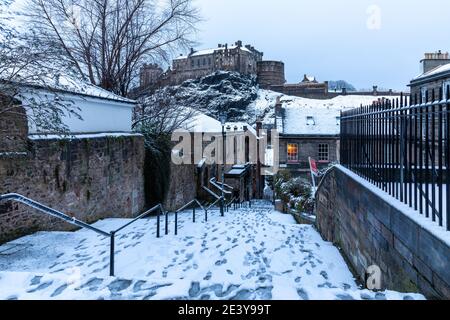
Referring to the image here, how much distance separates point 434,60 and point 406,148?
855 inches

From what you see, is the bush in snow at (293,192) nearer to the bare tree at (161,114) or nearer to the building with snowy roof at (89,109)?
the bare tree at (161,114)

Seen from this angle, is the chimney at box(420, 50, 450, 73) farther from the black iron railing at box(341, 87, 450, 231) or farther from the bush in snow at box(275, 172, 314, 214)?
the black iron railing at box(341, 87, 450, 231)

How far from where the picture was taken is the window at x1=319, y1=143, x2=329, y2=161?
28.2m

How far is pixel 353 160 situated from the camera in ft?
24.0

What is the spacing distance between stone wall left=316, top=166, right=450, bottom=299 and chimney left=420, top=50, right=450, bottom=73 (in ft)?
61.6

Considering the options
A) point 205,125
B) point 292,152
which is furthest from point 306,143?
point 205,125

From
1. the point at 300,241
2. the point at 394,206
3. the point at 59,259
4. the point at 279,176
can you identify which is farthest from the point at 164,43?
the point at 394,206

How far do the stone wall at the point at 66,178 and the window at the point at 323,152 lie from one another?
17557mm

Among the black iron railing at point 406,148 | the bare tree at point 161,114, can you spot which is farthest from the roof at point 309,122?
the black iron railing at point 406,148

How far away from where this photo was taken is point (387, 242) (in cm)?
447

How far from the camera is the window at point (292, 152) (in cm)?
2842

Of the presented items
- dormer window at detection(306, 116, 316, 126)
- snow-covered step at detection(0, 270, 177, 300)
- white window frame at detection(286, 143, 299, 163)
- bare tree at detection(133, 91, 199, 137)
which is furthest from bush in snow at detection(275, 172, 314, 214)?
snow-covered step at detection(0, 270, 177, 300)
